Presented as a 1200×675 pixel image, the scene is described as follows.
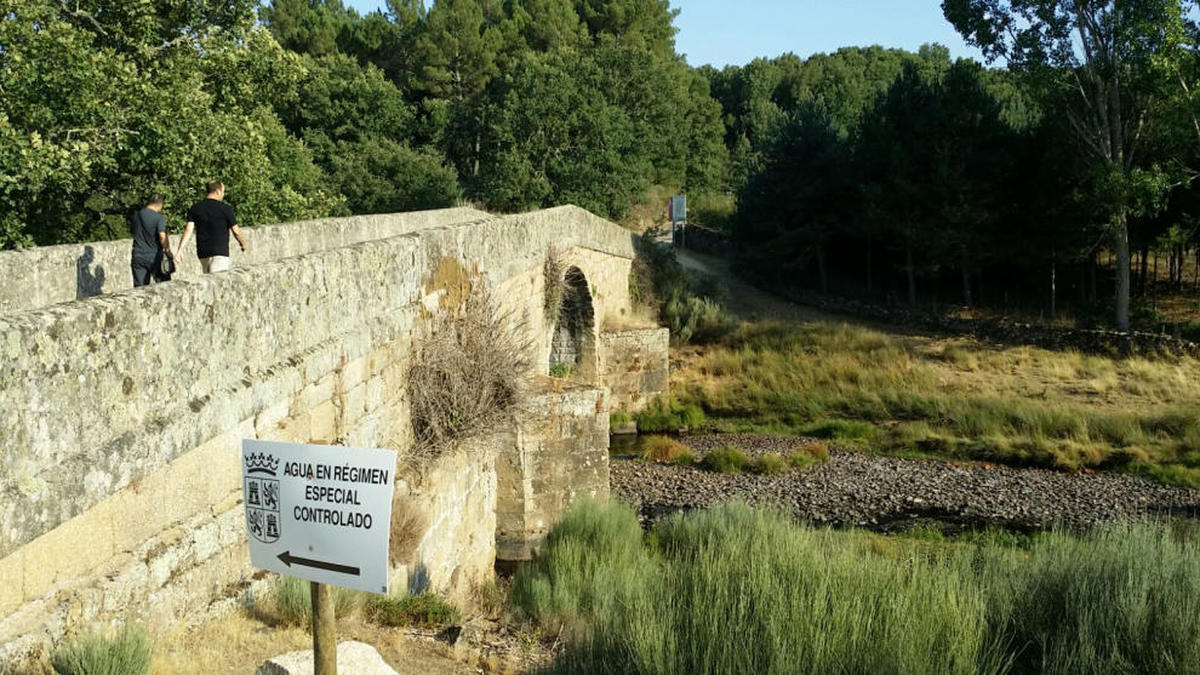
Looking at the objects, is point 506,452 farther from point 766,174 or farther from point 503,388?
point 766,174

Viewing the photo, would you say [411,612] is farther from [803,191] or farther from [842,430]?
[803,191]

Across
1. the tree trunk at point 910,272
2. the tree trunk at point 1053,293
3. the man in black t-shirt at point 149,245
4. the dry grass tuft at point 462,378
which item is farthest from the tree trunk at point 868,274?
the man in black t-shirt at point 149,245

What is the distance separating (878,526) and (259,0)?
40.0ft

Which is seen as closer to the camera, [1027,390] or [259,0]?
[259,0]

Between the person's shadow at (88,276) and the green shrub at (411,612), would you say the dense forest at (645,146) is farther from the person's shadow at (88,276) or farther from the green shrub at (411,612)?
the green shrub at (411,612)

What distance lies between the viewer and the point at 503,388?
809cm

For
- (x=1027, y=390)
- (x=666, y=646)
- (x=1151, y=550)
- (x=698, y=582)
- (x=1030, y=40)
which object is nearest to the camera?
(x=666, y=646)

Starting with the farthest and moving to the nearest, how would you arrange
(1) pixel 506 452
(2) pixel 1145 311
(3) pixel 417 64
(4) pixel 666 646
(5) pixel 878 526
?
(3) pixel 417 64 < (2) pixel 1145 311 < (5) pixel 878 526 < (1) pixel 506 452 < (4) pixel 666 646

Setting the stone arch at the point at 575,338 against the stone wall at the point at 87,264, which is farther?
Answer: the stone arch at the point at 575,338

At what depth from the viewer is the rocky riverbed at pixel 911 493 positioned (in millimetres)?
14812

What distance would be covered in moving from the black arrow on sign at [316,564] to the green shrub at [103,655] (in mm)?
774

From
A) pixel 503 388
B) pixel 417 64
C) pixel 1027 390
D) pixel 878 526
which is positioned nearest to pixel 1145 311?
pixel 1027 390

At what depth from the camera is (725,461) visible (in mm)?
17797

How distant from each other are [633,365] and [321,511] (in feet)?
61.9
